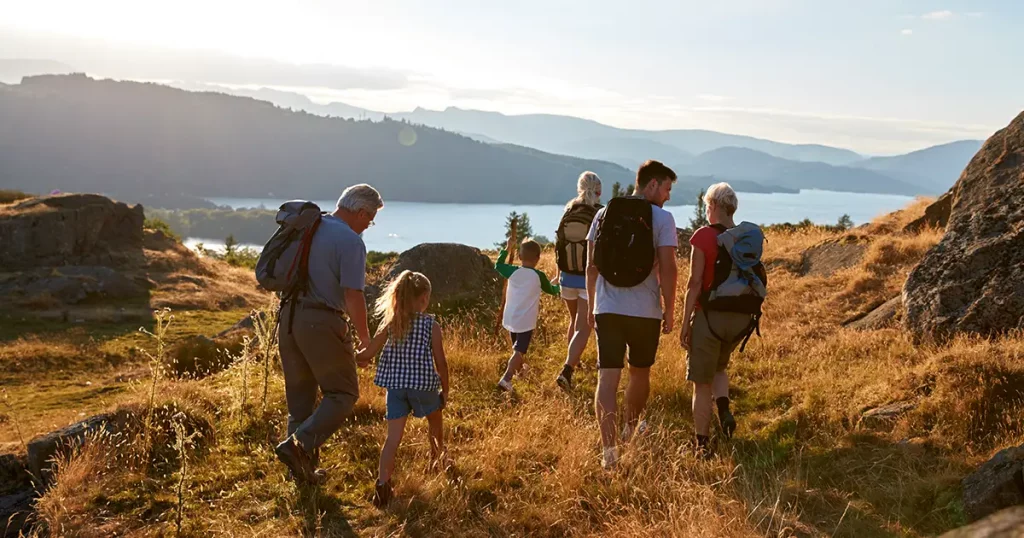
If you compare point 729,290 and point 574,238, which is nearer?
point 729,290

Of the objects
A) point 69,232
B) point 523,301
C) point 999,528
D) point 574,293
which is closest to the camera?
point 999,528

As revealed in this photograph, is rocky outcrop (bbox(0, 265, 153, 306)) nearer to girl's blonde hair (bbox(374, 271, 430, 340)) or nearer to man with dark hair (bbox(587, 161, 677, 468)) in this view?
girl's blonde hair (bbox(374, 271, 430, 340))

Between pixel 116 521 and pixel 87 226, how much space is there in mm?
25275

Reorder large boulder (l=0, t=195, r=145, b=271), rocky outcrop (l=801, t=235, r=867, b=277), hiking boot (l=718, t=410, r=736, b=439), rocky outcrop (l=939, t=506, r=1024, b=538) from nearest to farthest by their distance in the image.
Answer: rocky outcrop (l=939, t=506, r=1024, b=538) < hiking boot (l=718, t=410, r=736, b=439) < rocky outcrop (l=801, t=235, r=867, b=277) < large boulder (l=0, t=195, r=145, b=271)

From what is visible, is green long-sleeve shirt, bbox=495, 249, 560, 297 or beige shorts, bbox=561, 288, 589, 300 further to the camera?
green long-sleeve shirt, bbox=495, 249, 560, 297

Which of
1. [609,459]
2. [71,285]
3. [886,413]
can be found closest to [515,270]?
[609,459]

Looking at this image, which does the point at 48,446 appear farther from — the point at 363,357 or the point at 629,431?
the point at 629,431

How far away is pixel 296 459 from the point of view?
4.75 metres

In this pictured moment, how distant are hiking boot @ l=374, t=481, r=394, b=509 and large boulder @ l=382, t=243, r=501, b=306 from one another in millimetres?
6868

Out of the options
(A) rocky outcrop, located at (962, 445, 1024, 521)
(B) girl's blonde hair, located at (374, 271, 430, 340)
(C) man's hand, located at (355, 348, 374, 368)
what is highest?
(B) girl's blonde hair, located at (374, 271, 430, 340)

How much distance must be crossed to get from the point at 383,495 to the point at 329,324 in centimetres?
124

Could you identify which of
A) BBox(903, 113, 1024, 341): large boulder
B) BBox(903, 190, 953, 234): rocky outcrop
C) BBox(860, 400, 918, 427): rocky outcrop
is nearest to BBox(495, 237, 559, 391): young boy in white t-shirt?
BBox(860, 400, 918, 427): rocky outcrop

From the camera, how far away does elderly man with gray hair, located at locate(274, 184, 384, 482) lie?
4.64 meters

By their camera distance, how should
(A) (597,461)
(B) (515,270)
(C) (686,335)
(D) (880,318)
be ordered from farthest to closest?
(D) (880,318) < (B) (515,270) < (C) (686,335) < (A) (597,461)
